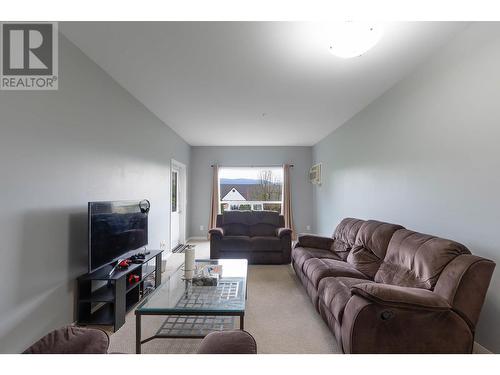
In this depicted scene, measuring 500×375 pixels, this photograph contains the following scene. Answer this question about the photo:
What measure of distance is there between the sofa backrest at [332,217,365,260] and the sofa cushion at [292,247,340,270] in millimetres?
97

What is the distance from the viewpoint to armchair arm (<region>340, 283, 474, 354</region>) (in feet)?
4.85

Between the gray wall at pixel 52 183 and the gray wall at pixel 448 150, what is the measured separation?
331cm

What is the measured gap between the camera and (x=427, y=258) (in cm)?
179

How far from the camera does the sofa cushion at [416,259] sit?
1.71 m

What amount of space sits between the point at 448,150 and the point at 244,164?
16.1 feet

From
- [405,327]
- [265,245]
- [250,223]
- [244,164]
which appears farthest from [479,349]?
[244,164]

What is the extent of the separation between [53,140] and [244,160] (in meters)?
4.93

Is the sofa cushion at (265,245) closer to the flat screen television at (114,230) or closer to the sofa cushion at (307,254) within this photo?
the sofa cushion at (307,254)

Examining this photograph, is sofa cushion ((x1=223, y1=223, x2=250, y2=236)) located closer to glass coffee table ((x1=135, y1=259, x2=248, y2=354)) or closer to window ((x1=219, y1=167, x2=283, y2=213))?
window ((x1=219, y1=167, x2=283, y2=213))

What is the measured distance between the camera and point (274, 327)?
2.18 metres
